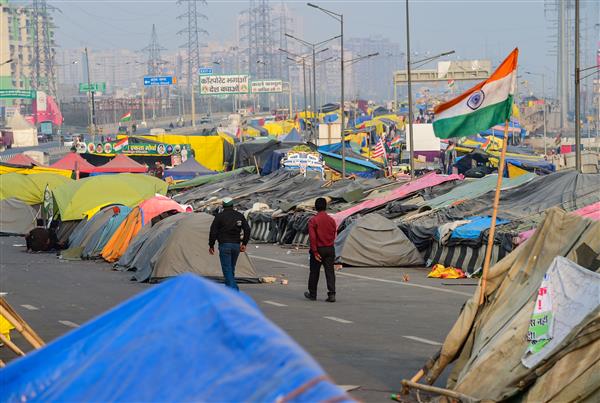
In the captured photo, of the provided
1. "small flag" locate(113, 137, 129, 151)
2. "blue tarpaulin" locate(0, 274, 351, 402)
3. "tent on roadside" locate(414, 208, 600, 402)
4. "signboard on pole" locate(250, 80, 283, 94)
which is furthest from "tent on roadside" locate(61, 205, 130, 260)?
"signboard on pole" locate(250, 80, 283, 94)

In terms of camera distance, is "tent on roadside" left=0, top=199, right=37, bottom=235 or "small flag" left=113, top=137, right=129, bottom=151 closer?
"tent on roadside" left=0, top=199, right=37, bottom=235

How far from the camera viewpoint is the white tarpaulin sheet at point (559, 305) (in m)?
9.30

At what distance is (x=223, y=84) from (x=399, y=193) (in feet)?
386

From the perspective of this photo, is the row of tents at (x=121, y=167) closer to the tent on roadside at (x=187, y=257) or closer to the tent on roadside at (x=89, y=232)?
the tent on roadside at (x=89, y=232)

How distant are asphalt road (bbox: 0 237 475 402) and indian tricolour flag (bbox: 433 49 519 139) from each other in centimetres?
241

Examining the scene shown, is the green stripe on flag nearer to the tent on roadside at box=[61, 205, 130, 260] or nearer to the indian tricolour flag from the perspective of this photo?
the indian tricolour flag

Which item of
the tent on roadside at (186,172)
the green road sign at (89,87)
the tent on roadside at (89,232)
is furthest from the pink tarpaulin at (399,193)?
the green road sign at (89,87)

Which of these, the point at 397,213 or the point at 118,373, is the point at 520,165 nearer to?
the point at 397,213

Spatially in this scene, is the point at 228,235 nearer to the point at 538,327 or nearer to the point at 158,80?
the point at 538,327

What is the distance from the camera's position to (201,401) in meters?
4.17

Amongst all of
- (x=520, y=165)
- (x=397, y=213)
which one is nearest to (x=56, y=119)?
(x=520, y=165)

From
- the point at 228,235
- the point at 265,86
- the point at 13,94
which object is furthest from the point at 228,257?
the point at 265,86

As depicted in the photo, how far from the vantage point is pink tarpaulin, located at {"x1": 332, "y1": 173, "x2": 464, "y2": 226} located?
28741 millimetres

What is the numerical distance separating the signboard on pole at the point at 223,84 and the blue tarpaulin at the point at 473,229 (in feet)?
398
